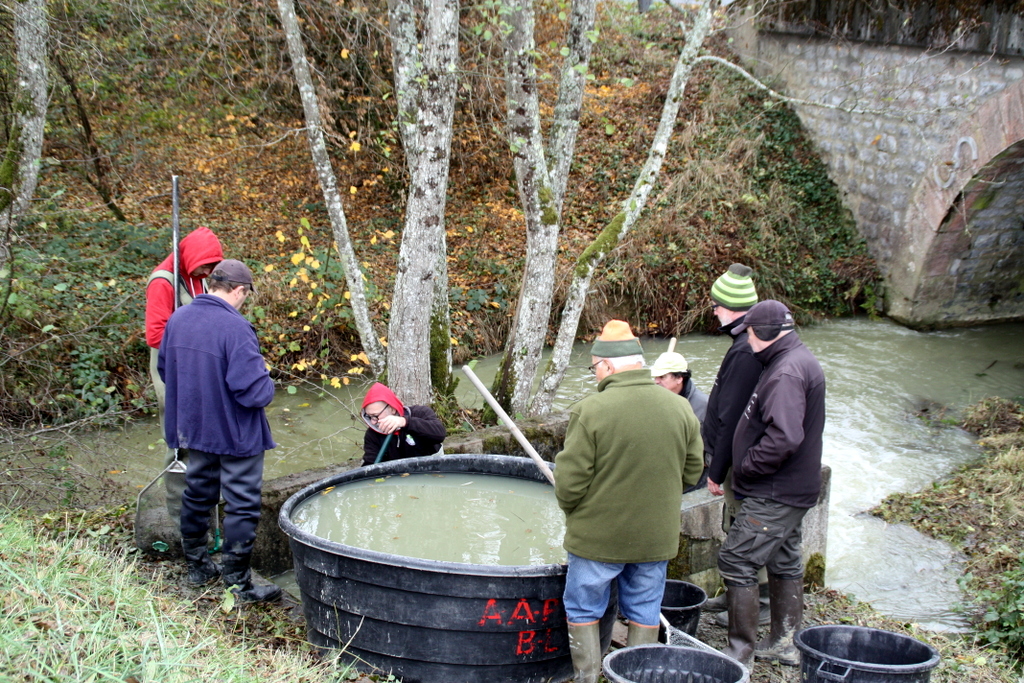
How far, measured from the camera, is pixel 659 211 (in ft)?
41.4

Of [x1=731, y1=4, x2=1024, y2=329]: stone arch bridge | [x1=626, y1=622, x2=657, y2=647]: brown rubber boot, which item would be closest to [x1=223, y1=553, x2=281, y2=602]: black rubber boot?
[x1=626, y1=622, x2=657, y2=647]: brown rubber boot

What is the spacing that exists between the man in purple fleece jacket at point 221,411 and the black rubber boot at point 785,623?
2.58 meters

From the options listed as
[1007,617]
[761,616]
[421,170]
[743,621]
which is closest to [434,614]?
[743,621]

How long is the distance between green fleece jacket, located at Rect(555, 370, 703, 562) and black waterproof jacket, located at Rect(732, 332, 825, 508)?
0.64 meters

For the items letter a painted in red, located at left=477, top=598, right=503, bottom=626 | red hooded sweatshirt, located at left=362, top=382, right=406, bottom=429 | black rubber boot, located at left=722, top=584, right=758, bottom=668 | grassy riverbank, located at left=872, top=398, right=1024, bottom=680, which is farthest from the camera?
grassy riverbank, located at left=872, top=398, right=1024, bottom=680

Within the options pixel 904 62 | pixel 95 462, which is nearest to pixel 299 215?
pixel 95 462

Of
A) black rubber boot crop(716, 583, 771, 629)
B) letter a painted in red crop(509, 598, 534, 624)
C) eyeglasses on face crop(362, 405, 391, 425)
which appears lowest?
black rubber boot crop(716, 583, 771, 629)

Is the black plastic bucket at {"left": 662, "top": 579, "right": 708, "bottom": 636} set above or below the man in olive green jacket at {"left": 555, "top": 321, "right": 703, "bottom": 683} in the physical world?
below

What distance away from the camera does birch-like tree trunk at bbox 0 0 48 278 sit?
21.3 ft

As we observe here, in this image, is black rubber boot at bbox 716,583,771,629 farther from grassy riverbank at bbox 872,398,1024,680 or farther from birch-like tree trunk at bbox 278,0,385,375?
birch-like tree trunk at bbox 278,0,385,375

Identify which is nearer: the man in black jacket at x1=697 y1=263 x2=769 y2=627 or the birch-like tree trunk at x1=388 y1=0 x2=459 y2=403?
the man in black jacket at x1=697 y1=263 x2=769 y2=627

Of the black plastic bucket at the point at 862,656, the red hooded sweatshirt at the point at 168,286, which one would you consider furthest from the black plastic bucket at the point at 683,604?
the red hooded sweatshirt at the point at 168,286

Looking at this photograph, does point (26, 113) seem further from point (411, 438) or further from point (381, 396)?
point (411, 438)

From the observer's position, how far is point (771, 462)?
3.85m
